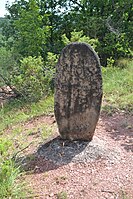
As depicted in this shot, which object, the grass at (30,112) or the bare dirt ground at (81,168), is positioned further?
the bare dirt ground at (81,168)

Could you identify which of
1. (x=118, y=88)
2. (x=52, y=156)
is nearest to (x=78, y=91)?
(x=52, y=156)

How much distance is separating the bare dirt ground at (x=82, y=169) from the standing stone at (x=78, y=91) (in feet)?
0.74

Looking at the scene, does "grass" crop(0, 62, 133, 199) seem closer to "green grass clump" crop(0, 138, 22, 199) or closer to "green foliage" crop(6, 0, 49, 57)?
"green grass clump" crop(0, 138, 22, 199)

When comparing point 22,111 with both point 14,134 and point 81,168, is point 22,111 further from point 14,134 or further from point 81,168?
point 81,168

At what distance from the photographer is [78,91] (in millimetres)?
4656

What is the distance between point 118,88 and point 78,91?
11.8 ft

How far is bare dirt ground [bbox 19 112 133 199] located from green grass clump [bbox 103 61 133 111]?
62.8 inches

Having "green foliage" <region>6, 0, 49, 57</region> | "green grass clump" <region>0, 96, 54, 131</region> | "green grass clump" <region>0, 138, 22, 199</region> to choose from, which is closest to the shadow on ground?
"green grass clump" <region>0, 138, 22, 199</region>

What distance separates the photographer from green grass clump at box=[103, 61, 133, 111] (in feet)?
22.7

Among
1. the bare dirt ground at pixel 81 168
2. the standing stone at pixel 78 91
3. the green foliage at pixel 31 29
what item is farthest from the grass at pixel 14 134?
the green foliage at pixel 31 29

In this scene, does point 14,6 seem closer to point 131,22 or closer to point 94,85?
point 131,22

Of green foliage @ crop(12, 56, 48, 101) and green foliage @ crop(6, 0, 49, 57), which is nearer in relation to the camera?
green foliage @ crop(12, 56, 48, 101)

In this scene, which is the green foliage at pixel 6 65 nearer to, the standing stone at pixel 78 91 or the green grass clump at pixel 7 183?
the standing stone at pixel 78 91

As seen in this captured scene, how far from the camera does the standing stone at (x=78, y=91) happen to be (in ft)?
Result: 14.9
